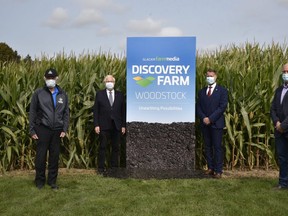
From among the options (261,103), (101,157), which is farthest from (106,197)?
(261,103)

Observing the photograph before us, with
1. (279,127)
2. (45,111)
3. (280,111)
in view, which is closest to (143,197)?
(45,111)

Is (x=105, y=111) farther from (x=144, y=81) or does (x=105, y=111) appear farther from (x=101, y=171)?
(x=101, y=171)

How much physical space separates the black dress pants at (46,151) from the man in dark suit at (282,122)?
3.23 metres

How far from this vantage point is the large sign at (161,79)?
7445 mm

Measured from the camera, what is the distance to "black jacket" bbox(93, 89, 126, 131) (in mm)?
7359

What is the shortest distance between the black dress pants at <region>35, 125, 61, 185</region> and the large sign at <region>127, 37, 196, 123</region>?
5.51ft

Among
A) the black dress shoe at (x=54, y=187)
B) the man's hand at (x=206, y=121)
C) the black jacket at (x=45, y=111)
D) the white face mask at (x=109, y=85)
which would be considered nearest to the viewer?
the black jacket at (x=45, y=111)

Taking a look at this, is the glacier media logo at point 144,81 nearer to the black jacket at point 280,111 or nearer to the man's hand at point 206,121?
the man's hand at point 206,121

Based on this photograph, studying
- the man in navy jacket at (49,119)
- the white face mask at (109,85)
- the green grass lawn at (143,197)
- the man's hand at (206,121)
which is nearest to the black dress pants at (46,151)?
the man in navy jacket at (49,119)

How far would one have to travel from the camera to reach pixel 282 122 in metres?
5.91

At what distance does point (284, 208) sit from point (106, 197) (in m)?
2.36

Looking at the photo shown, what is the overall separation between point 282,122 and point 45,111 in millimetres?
3397

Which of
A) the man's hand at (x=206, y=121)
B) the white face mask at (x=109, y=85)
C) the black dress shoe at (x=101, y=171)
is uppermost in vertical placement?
the white face mask at (x=109, y=85)

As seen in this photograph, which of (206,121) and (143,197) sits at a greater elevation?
→ (206,121)
